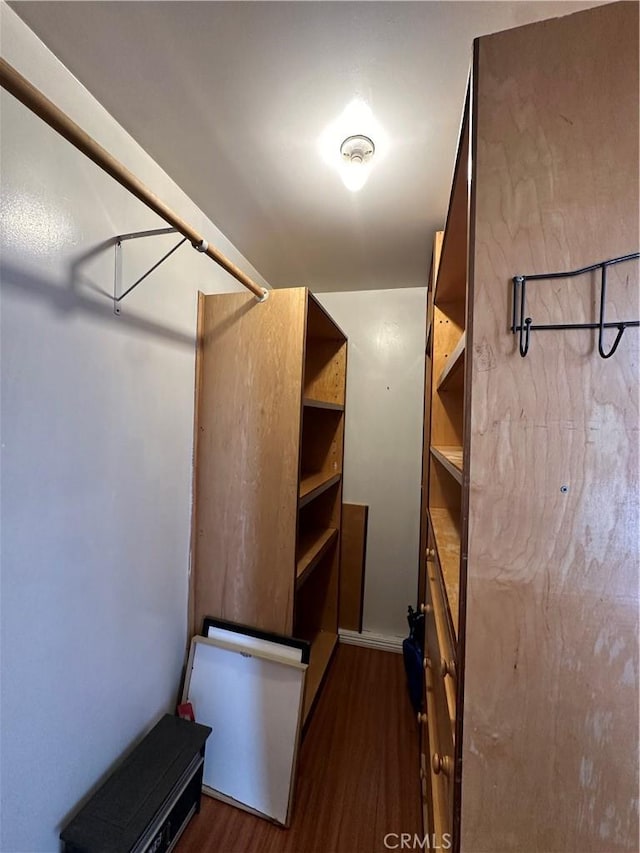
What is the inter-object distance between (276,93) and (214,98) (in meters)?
0.19

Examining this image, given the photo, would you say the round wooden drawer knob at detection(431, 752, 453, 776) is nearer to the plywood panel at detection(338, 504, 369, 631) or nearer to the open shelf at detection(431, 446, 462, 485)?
the open shelf at detection(431, 446, 462, 485)

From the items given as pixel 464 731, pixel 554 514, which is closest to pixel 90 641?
pixel 464 731

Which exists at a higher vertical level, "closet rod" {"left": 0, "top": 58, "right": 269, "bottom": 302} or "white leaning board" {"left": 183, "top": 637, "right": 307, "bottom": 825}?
"closet rod" {"left": 0, "top": 58, "right": 269, "bottom": 302}

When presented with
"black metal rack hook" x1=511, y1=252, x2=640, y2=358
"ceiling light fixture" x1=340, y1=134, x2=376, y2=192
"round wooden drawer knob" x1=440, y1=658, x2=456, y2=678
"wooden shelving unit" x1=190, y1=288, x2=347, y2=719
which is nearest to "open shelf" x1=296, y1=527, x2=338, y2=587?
"wooden shelving unit" x1=190, y1=288, x2=347, y2=719

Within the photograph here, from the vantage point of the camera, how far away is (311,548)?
1.94 m

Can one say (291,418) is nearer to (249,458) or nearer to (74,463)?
(249,458)

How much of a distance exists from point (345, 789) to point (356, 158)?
2.47 meters

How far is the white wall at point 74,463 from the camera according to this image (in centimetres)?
82

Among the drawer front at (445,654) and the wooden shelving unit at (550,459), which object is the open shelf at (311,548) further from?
the wooden shelving unit at (550,459)

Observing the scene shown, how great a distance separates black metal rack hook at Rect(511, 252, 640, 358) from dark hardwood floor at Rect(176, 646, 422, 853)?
5.85 ft

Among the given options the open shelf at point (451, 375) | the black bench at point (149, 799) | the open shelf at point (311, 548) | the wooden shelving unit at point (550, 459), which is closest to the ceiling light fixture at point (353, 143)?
the wooden shelving unit at point (550, 459)

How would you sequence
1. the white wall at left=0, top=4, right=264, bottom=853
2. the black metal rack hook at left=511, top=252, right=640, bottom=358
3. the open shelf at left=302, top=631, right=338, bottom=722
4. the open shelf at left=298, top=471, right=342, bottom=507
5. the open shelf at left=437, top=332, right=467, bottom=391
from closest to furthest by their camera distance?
the black metal rack hook at left=511, top=252, right=640, bottom=358 → the white wall at left=0, top=4, right=264, bottom=853 → the open shelf at left=437, top=332, right=467, bottom=391 → the open shelf at left=298, top=471, right=342, bottom=507 → the open shelf at left=302, top=631, right=338, bottom=722

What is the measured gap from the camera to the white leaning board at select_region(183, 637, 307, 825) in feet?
4.25

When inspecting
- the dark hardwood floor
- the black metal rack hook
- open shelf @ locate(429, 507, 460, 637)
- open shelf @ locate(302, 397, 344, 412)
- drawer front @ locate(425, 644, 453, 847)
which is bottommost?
the dark hardwood floor
